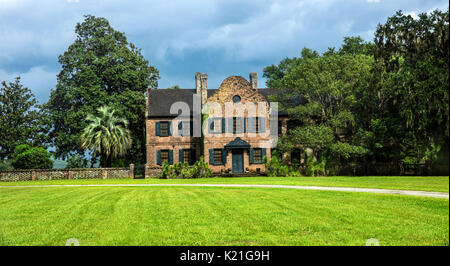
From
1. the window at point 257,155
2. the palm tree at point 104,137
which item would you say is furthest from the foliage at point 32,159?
the window at point 257,155

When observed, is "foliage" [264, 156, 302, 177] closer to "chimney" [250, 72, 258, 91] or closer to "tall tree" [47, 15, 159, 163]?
"chimney" [250, 72, 258, 91]

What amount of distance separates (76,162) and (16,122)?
27.9ft

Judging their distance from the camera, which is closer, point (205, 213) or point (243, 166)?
point (205, 213)

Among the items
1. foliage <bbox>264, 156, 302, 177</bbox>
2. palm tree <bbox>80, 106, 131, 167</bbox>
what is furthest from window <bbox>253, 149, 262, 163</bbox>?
palm tree <bbox>80, 106, 131, 167</bbox>

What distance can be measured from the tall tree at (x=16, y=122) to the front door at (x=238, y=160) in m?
21.2

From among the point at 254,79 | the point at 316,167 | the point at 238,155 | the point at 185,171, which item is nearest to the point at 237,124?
the point at 238,155

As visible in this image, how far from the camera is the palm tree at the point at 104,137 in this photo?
103 ft

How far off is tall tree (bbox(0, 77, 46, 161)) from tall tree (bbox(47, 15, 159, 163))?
72.8 inches

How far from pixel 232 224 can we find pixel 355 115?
26747 millimetres

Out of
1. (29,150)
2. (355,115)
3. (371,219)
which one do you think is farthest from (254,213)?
(29,150)

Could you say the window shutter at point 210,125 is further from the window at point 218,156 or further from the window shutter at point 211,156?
the window at point 218,156

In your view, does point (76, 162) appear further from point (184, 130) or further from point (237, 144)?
point (237, 144)
